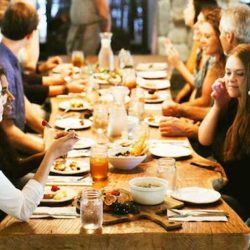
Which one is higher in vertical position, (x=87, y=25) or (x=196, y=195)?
(x=87, y=25)

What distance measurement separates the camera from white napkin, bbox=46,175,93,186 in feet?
8.86

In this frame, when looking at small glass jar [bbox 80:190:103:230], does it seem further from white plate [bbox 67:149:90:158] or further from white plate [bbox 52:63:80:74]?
white plate [bbox 52:63:80:74]

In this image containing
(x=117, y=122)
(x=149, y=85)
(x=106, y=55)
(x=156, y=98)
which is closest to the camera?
(x=117, y=122)

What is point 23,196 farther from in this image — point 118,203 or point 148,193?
point 148,193

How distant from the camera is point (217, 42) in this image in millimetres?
4457

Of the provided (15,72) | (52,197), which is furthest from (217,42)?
(52,197)

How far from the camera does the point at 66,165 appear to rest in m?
2.92

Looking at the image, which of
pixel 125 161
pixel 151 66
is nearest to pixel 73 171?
pixel 125 161

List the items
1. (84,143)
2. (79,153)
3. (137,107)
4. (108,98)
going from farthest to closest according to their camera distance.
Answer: (108,98) < (137,107) < (84,143) < (79,153)

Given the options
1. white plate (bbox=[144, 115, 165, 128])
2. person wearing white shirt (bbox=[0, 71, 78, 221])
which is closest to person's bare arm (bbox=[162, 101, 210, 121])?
white plate (bbox=[144, 115, 165, 128])

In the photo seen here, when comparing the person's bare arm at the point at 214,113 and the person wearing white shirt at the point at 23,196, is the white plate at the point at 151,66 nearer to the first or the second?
the person's bare arm at the point at 214,113

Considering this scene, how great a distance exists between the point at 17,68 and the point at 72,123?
20.9 inches

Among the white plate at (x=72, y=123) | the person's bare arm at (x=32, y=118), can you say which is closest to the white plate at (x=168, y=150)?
the white plate at (x=72, y=123)

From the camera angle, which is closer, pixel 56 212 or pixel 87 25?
pixel 56 212
